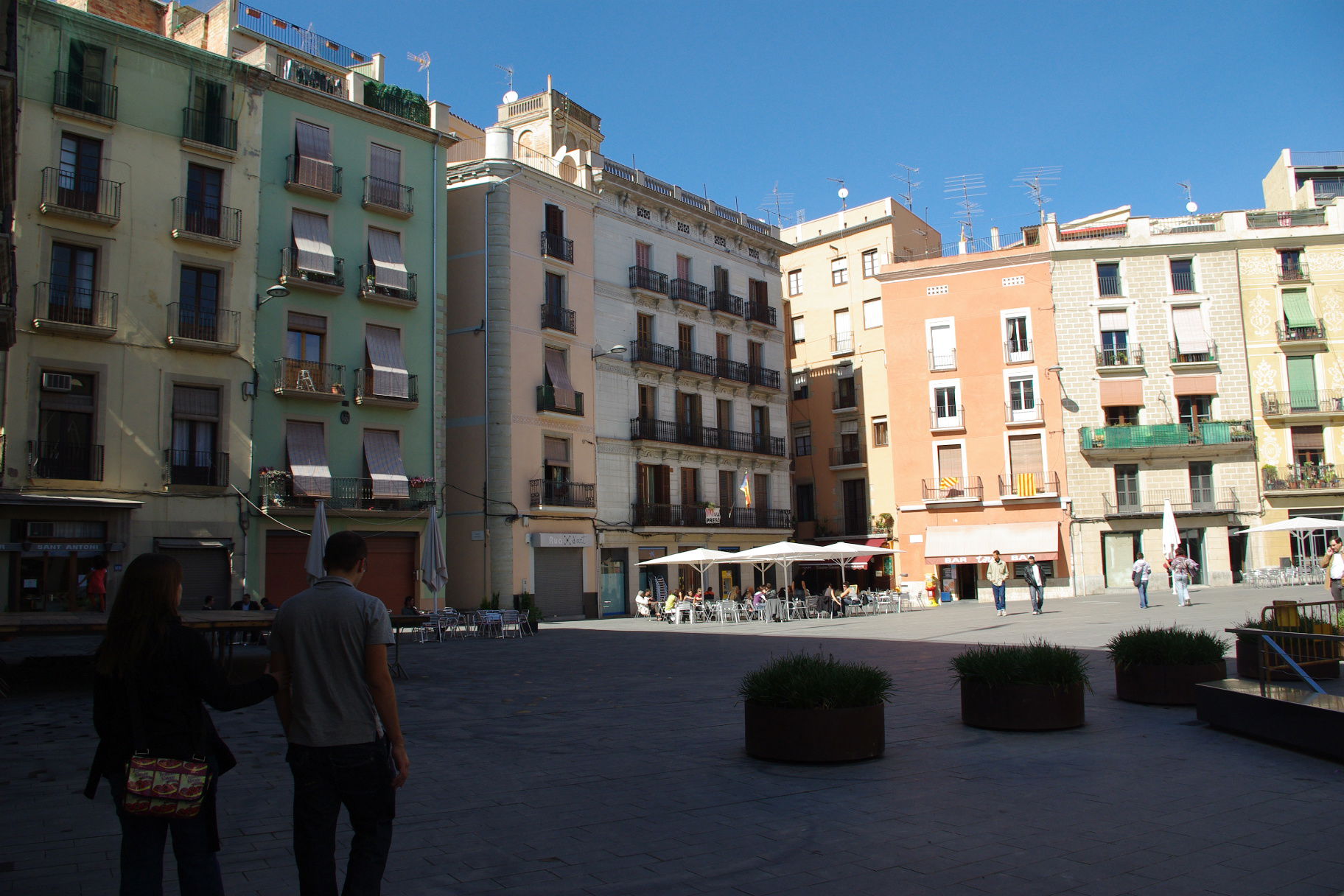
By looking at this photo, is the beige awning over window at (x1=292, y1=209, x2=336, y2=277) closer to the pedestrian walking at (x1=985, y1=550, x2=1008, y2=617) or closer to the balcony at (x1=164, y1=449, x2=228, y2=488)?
the balcony at (x1=164, y1=449, x2=228, y2=488)

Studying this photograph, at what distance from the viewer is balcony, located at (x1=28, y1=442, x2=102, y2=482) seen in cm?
2350

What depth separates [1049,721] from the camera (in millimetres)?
9109

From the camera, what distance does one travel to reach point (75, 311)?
2456 centimetres

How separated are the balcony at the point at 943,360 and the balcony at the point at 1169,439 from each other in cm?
671

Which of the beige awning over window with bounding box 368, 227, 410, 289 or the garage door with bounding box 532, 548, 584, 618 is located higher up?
the beige awning over window with bounding box 368, 227, 410, 289

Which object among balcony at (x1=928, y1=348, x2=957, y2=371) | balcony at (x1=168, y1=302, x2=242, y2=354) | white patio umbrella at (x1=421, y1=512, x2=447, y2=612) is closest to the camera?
white patio umbrella at (x1=421, y1=512, x2=447, y2=612)

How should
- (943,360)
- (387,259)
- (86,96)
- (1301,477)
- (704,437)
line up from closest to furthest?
(86,96), (387,259), (1301,477), (704,437), (943,360)

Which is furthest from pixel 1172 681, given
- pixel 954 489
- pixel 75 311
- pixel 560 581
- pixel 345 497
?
pixel 954 489

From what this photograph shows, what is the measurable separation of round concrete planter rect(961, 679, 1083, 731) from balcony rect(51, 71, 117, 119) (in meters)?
26.0

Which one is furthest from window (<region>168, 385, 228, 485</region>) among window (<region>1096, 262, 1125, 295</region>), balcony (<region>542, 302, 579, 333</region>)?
window (<region>1096, 262, 1125, 295</region>)

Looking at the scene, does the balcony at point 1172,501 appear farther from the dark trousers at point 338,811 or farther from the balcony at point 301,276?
the dark trousers at point 338,811

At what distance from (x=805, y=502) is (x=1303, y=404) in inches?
888

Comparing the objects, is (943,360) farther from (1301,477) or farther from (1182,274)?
(1301,477)

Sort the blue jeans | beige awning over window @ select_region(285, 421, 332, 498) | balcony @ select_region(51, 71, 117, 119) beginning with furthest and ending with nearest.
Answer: beige awning over window @ select_region(285, 421, 332, 498) → balcony @ select_region(51, 71, 117, 119) → the blue jeans
